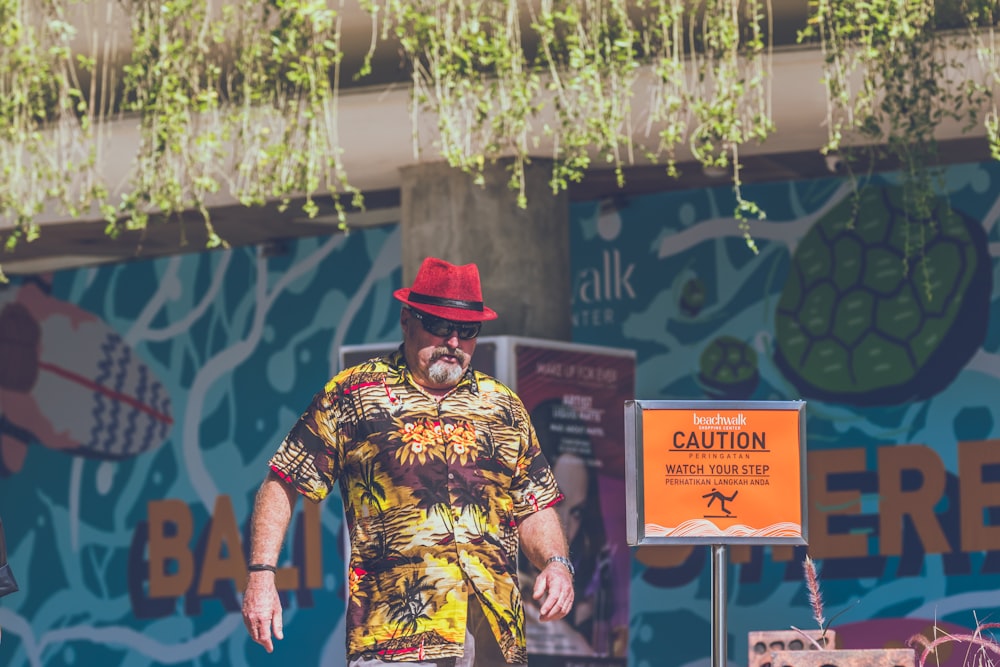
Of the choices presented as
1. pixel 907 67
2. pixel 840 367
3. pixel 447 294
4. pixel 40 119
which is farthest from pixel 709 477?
pixel 40 119

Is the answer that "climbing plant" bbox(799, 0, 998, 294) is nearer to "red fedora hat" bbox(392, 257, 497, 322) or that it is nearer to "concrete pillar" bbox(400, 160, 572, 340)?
"concrete pillar" bbox(400, 160, 572, 340)

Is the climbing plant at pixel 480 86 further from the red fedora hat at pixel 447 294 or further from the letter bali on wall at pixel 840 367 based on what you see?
the red fedora hat at pixel 447 294

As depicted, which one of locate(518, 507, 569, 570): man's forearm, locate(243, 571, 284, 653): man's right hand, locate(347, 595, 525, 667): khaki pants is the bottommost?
locate(347, 595, 525, 667): khaki pants

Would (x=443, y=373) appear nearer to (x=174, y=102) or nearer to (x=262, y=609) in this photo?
(x=262, y=609)

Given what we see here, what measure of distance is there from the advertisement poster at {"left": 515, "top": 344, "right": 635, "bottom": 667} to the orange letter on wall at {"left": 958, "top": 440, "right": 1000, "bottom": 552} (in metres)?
1.77

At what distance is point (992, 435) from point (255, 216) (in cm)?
437

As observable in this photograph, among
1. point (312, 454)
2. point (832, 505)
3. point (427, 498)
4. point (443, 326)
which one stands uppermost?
point (443, 326)

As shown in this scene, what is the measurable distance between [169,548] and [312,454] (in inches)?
276

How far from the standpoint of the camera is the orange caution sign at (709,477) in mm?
5031

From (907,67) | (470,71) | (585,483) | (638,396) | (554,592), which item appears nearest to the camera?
(554,592)

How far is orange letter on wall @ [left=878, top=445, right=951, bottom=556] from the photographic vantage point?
9.62m

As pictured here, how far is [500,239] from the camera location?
8969mm

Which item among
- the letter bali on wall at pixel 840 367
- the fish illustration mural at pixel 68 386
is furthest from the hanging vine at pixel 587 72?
the fish illustration mural at pixel 68 386

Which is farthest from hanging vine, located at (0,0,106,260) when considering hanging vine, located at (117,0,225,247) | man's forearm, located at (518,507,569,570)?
man's forearm, located at (518,507,569,570)
